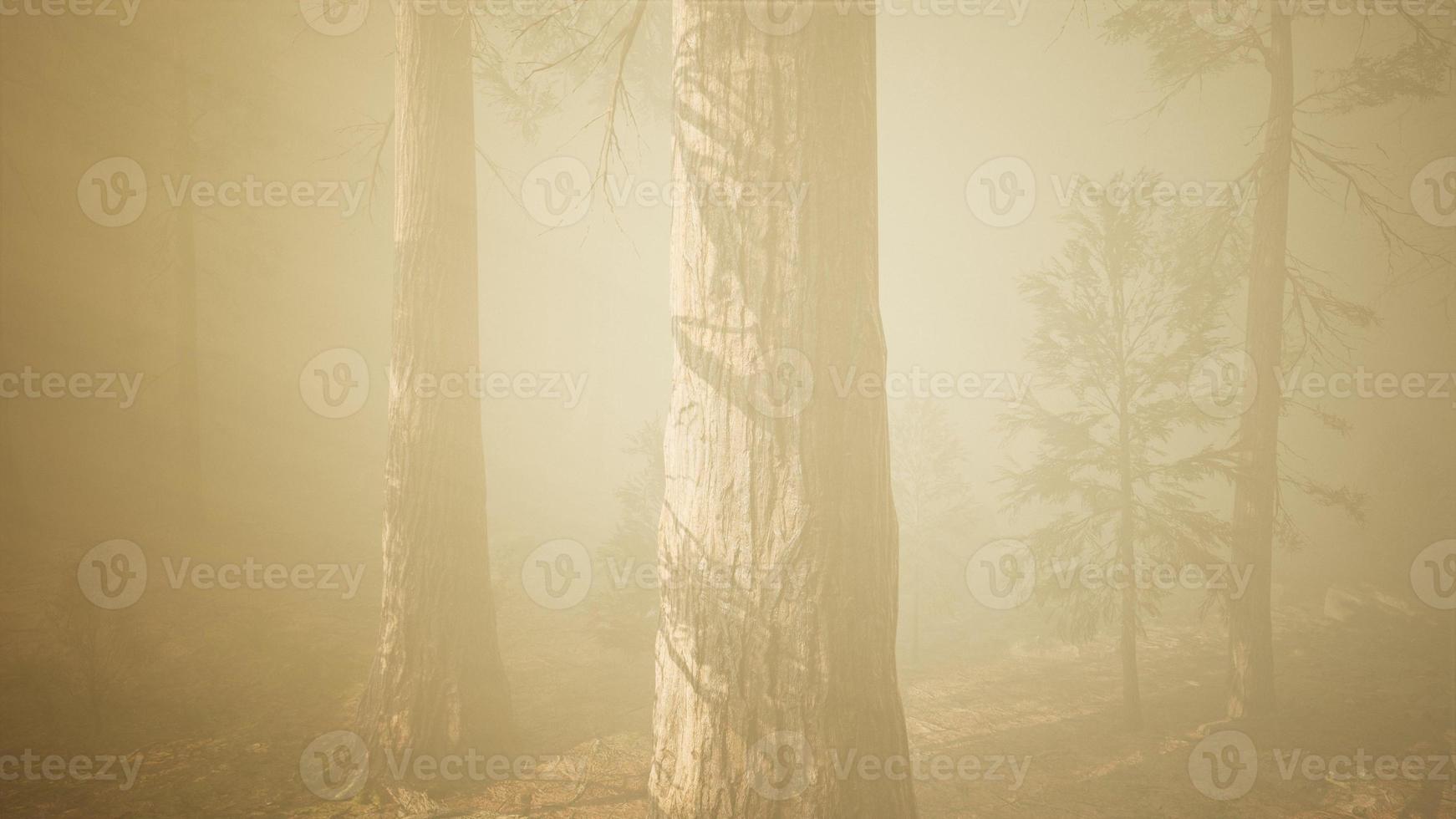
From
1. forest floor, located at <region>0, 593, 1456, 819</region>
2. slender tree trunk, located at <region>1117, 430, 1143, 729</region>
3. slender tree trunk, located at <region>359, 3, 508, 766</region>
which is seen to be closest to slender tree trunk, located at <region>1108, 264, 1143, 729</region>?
slender tree trunk, located at <region>1117, 430, 1143, 729</region>

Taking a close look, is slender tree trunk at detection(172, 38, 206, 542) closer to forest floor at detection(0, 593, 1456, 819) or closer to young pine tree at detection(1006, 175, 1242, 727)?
forest floor at detection(0, 593, 1456, 819)

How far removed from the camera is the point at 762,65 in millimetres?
2107

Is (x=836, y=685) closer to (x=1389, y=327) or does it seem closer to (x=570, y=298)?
(x=1389, y=327)

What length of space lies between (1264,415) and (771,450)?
1218 centimetres

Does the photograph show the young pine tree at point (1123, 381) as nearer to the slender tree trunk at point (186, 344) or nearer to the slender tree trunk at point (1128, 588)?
the slender tree trunk at point (1128, 588)

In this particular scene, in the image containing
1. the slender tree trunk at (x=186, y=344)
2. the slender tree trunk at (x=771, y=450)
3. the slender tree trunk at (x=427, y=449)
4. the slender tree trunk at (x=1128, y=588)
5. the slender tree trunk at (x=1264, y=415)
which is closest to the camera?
the slender tree trunk at (x=771, y=450)

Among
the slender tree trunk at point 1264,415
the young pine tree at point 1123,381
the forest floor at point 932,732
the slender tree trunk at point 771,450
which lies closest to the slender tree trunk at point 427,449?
the forest floor at point 932,732

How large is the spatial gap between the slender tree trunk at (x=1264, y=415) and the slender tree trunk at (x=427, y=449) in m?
12.5

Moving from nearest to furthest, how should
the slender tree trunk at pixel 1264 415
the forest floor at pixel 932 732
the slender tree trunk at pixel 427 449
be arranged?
the forest floor at pixel 932 732 < the slender tree trunk at pixel 427 449 < the slender tree trunk at pixel 1264 415

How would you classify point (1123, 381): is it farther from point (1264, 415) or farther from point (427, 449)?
point (427, 449)

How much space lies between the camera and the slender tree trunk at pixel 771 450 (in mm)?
2100

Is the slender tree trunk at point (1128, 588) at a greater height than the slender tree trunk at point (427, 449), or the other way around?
the slender tree trunk at point (427, 449)

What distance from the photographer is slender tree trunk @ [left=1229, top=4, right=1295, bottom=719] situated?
9938 mm

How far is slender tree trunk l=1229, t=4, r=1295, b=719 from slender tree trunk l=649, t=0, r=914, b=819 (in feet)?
38.4
